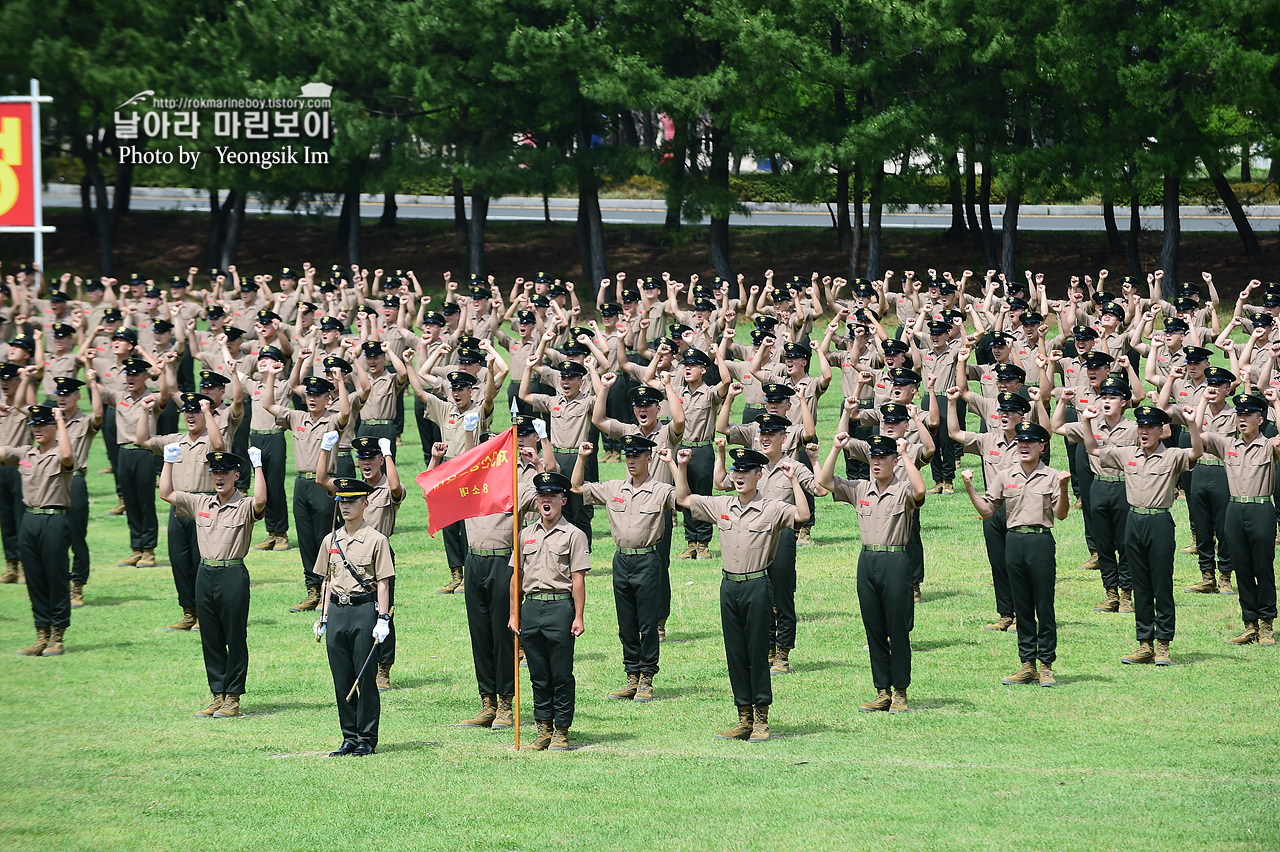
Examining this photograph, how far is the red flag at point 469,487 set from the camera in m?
13.4

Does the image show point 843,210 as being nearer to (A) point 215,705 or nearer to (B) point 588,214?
(B) point 588,214

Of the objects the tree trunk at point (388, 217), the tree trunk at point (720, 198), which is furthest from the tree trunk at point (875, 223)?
the tree trunk at point (388, 217)

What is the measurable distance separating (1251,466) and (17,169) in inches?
1210

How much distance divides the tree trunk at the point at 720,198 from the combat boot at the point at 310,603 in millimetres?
24683

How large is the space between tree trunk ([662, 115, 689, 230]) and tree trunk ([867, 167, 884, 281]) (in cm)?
515

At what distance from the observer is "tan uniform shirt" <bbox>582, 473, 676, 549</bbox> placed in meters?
14.0

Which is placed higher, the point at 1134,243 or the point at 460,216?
the point at 460,216

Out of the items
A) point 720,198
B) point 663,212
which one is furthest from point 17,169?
point 663,212

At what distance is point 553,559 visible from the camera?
12.7 metres

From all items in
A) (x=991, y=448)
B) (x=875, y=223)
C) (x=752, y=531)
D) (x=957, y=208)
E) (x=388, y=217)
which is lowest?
(x=752, y=531)

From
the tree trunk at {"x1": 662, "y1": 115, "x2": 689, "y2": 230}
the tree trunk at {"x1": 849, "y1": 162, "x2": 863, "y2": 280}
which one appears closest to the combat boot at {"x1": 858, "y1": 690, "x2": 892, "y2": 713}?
the tree trunk at {"x1": 849, "y1": 162, "x2": 863, "y2": 280}

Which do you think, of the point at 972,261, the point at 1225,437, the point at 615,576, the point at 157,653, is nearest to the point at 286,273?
the point at 157,653

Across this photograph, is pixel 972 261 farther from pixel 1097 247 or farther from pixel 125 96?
pixel 125 96

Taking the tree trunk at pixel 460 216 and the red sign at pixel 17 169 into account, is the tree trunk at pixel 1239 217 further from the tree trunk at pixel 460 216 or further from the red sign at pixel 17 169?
the red sign at pixel 17 169
